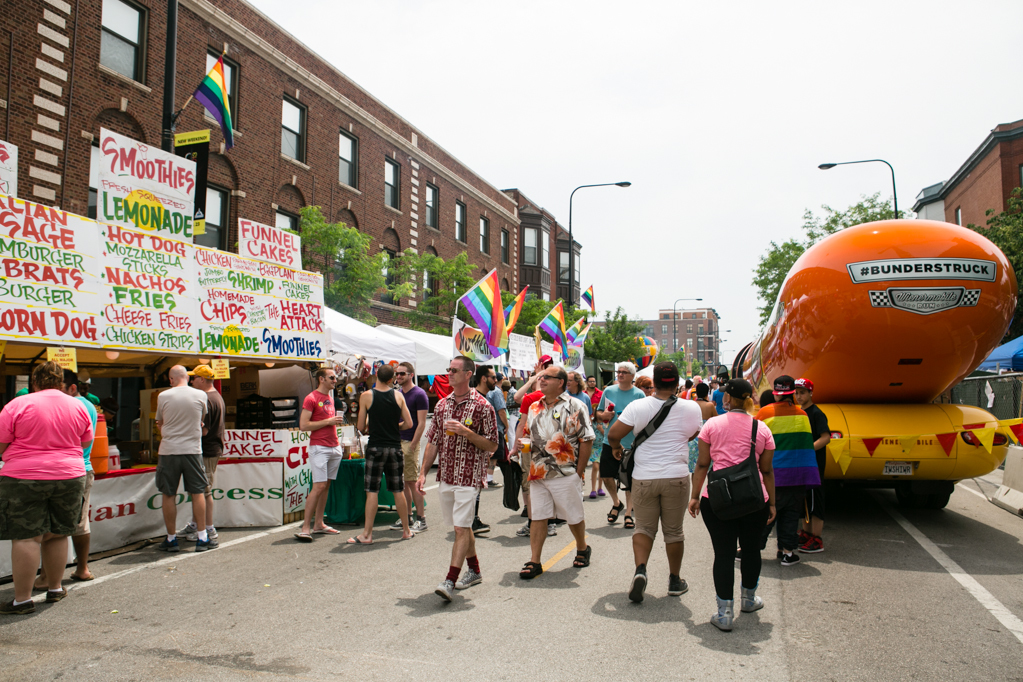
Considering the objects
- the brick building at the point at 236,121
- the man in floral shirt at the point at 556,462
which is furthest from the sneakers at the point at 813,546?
the brick building at the point at 236,121

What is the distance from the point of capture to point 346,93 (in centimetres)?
2294

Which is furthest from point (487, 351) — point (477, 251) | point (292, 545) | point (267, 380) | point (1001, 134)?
point (1001, 134)

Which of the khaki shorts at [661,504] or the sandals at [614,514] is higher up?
the khaki shorts at [661,504]

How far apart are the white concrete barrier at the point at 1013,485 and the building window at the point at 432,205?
22174 millimetres

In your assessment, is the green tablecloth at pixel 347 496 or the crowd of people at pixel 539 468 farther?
the green tablecloth at pixel 347 496

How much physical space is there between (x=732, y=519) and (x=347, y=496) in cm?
515

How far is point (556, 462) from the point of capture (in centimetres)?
598

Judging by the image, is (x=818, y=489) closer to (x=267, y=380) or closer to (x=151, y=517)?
(x=151, y=517)

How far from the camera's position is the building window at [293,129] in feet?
66.0

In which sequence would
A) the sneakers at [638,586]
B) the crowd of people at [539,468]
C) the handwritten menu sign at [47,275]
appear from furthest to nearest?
the handwritten menu sign at [47,275]
the sneakers at [638,586]
the crowd of people at [539,468]

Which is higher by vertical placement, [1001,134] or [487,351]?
[1001,134]

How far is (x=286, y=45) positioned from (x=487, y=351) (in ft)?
37.6

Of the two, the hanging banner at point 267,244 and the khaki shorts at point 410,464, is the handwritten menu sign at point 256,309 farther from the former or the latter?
the khaki shorts at point 410,464

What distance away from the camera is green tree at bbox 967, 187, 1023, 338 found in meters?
21.6
